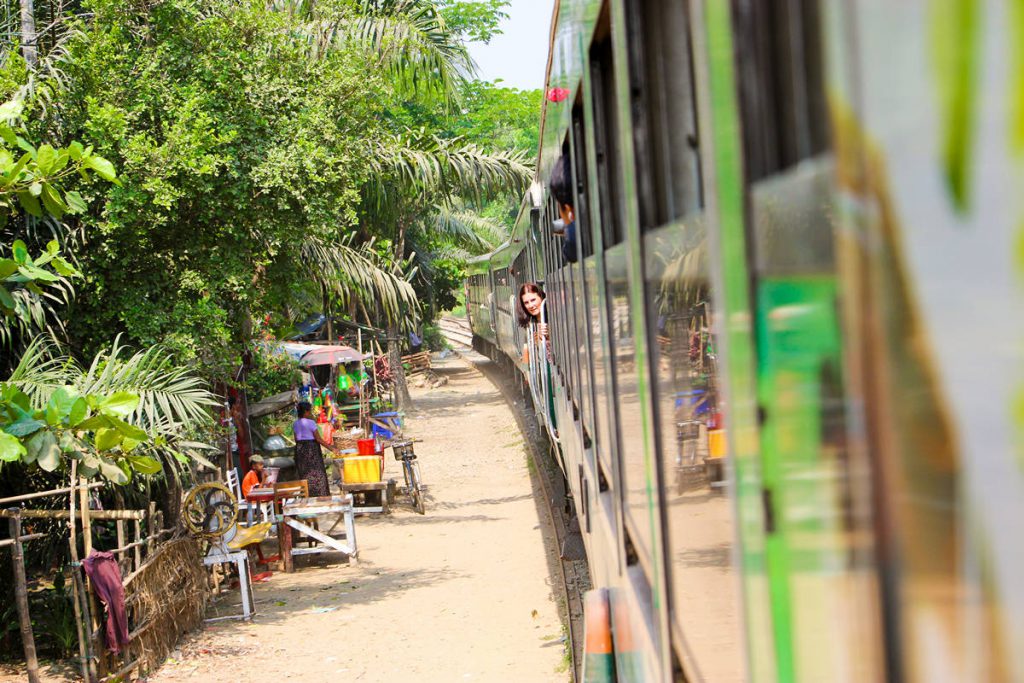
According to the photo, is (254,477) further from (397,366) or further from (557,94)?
(397,366)

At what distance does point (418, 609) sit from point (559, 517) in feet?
8.81

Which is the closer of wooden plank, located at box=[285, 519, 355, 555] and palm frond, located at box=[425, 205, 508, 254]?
wooden plank, located at box=[285, 519, 355, 555]

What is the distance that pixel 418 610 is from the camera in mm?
10320

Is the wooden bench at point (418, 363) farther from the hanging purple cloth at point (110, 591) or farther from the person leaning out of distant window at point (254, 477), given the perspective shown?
the hanging purple cloth at point (110, 591)

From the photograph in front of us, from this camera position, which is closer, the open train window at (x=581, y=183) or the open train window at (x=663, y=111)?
the open train window at (x=663, y=111)

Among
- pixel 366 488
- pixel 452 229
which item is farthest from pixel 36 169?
pixel 452 229

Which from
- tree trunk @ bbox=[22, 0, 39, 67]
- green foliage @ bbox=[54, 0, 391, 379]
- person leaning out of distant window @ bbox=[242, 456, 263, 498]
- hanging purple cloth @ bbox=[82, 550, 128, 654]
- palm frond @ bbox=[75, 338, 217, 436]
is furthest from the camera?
person leaning out of distant window @ bbox=[242, 456, 263, 498]

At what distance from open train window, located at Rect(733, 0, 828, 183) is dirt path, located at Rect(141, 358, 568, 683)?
713cm

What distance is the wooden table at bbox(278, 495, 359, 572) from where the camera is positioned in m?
11.9

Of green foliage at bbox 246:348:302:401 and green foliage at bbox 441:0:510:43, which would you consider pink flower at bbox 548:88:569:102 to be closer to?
green foliage at bbox 246:348:302:401

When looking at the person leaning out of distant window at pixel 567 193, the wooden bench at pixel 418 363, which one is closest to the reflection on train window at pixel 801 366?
the person leaning out of distant window at pixel 567 193

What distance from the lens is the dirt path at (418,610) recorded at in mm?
8680

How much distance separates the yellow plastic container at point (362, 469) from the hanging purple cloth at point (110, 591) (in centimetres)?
645

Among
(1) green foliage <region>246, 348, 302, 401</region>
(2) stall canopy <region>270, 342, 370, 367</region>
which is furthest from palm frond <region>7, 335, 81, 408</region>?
(2) stall canopy <region>270, 342, 370, 367</region>
